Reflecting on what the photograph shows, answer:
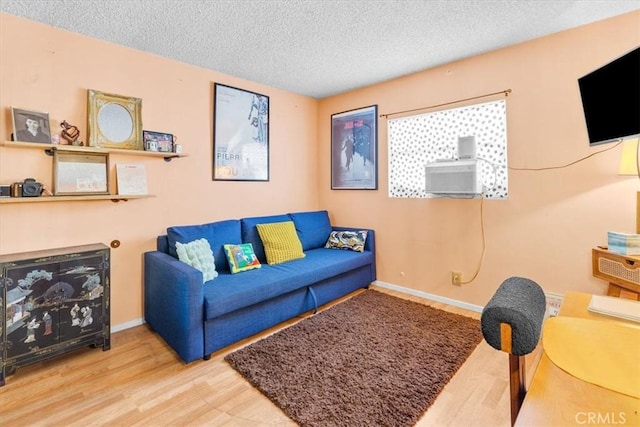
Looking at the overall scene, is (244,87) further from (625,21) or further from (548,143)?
(625,21)

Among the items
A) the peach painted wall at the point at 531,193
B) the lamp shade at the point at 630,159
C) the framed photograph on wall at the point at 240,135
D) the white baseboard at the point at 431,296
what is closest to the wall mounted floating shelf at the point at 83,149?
the framed photograph on wall at the point at 240,135

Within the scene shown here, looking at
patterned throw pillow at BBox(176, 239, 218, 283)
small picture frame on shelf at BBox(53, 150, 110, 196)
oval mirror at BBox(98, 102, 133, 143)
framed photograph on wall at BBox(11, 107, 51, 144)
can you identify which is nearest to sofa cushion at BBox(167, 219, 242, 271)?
patterned throw pillow at BBox(176, 239, 218, 283)

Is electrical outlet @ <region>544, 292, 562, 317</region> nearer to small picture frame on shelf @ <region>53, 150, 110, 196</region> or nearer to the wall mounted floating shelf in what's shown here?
the wall mounted floating shelf

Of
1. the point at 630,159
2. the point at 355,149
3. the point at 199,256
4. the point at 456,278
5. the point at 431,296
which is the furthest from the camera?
the point at 355,149

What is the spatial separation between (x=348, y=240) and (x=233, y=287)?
166cm

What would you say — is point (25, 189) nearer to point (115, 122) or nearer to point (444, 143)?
point (115, 122)

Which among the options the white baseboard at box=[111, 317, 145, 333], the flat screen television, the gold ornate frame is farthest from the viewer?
the white baseboard at box=[111, 317, 145, 333]

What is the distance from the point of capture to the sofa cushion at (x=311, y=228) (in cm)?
354

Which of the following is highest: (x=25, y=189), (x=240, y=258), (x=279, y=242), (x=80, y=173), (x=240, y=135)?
(x=240, y=135)

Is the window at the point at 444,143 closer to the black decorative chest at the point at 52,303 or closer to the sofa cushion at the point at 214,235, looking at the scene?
the sofa cushion at the point at 214,235

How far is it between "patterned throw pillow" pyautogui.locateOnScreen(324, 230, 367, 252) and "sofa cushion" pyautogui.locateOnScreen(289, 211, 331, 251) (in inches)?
4.8

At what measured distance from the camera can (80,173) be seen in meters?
2.33

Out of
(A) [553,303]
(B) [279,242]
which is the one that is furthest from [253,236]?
(A) [553,303]

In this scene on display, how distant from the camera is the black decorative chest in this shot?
185 cm
